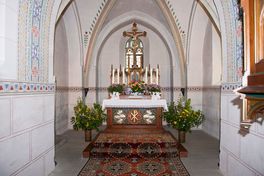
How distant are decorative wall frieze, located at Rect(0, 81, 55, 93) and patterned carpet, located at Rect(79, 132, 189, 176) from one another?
1744 mm

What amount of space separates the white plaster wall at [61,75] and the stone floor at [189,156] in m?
0.86

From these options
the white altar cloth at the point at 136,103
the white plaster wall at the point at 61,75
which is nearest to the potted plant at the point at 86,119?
the white altar cloth at the point at 136,103

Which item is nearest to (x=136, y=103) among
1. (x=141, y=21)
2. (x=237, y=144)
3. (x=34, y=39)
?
(x=237, y=144)

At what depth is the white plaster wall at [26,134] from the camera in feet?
9.68

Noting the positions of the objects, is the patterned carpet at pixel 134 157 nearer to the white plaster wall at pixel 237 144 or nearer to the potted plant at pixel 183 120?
the potted plant at pixel 183 120

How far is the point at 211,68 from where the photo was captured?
836cm

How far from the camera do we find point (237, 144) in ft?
12.6

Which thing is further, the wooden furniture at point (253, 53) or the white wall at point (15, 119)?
the white wall at point (15, 119)

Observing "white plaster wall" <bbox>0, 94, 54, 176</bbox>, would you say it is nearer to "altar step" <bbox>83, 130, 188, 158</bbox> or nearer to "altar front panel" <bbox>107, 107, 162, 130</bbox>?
"altar step" <bbox>83, 130, 188, 158</bbox>

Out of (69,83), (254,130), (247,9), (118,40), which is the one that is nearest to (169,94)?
(118,40)

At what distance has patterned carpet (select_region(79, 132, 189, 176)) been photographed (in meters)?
4.56

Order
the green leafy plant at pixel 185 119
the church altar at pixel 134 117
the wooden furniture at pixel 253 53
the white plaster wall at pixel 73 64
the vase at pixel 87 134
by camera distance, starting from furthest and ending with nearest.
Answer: the white plaster wall at pixel 73 64 → the church altar at pixel 134 117 → the vase at pixel 87 134 → the green leafy plant at pixel 185 119 → the wooden furniture at pixel 253 53

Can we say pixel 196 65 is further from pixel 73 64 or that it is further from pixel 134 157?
pixel 134 157

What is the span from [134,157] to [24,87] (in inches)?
120
